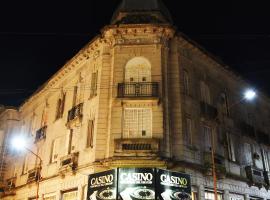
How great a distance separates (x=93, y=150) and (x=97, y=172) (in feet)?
5.29

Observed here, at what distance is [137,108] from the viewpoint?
19281 millimetres

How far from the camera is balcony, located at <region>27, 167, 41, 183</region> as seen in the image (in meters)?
24.9

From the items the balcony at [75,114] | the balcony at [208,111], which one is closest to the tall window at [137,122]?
the balcony at [75,114]

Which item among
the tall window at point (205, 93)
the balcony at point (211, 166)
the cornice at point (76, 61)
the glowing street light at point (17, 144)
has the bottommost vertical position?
the balcony at point (211, 166)

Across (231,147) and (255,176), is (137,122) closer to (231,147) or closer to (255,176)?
(231,147)

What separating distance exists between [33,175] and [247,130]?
18.4 m

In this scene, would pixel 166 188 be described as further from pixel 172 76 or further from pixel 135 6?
pixel 135 6

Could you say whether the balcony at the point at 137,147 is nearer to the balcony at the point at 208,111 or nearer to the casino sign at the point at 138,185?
the casino sign at the point at 138,185

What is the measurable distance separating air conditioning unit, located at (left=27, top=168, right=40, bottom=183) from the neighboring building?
14cm

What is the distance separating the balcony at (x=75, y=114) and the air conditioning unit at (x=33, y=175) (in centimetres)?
567

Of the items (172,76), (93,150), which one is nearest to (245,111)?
(172,76)

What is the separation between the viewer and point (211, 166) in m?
20.0

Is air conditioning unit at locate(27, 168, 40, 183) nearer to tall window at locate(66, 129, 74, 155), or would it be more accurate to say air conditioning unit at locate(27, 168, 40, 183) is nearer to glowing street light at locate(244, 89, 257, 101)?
tall window at locate(66, 129, 74, 155)

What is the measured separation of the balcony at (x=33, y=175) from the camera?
2494cm
